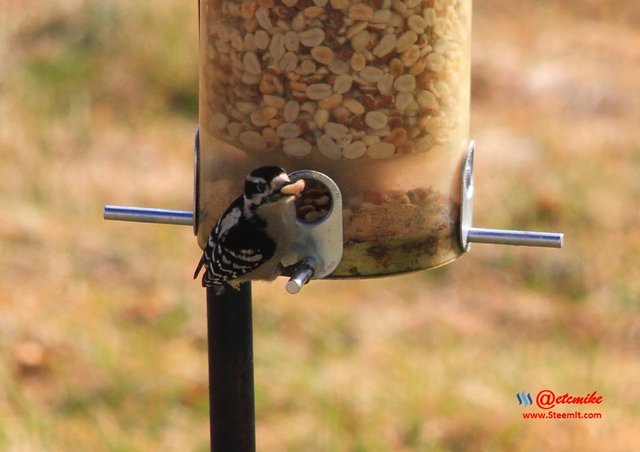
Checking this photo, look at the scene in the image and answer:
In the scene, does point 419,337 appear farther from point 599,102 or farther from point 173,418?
point 599,102

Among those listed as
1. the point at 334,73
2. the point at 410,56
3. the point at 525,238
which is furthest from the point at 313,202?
the point at 525,238

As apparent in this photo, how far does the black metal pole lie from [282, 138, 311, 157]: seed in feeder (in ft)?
1.23

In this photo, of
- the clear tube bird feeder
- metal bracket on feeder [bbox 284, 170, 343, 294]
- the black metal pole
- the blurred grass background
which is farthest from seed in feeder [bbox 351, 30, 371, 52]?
the blurred grass background

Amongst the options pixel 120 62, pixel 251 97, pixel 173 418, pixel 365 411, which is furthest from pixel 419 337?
pixel 120 62

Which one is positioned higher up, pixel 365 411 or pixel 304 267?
pixel 304 267

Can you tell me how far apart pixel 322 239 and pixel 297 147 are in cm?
24

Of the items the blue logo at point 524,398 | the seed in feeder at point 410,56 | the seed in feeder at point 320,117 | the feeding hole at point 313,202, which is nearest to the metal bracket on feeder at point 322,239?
the feeding hole at point 313,202

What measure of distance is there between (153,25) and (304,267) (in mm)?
6851

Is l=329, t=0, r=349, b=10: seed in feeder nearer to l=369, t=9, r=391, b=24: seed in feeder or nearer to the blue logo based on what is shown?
l=369, t=9, r=391, b=24: seed in feeder

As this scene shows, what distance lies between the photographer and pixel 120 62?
9156 millimetres

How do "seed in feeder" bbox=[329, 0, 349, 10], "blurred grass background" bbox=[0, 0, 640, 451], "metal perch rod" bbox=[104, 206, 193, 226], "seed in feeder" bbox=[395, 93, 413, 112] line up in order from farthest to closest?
"blurred grass background" bbox=[0, 0, 640, 451], "metal perch rod" bbox=[104, 206, 193, 226], "seed in feeder" bbox=[395, 93, 413, 112], "seed in feeder" bbox=[329, 0, 349, 10]

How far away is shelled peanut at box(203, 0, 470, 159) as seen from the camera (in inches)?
111

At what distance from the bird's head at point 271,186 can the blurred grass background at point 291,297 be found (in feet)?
7.39

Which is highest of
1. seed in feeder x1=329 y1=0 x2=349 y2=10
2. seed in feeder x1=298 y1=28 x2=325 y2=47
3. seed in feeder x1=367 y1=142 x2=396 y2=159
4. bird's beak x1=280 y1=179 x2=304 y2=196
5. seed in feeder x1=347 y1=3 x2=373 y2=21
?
seed in feeder x1=329 y1=0 x2=349 y2=10
